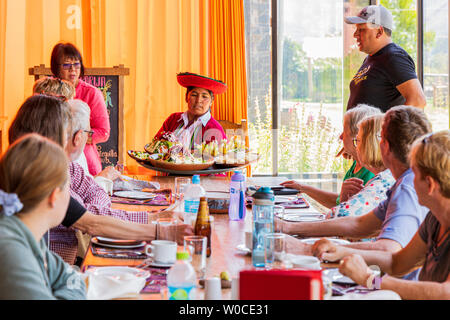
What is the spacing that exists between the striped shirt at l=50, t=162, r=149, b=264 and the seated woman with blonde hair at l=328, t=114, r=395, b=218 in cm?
90

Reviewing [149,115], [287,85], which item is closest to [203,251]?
[149,115]

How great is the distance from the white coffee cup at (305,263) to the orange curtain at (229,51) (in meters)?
4.19

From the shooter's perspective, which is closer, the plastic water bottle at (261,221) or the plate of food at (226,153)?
the plastic water bottle at (261,221)

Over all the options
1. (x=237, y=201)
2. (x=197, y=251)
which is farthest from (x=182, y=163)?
(x=197, y=251)

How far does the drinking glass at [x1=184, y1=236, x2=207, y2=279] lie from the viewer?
1678mm

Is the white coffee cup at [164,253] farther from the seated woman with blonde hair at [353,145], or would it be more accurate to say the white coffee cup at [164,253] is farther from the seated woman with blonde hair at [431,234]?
the seated woman with blonde hair at [353,145]

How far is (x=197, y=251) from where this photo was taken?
168cm

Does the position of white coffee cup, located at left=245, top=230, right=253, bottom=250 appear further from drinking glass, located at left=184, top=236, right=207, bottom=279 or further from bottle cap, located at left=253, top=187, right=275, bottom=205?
drinking glass, located at left=184, top=236, right=207, bottom=279

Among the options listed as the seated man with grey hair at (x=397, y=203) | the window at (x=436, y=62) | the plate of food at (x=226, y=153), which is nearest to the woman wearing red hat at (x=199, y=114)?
the plate of food at (x=226, y=153)

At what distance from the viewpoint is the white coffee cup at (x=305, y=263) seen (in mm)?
1712

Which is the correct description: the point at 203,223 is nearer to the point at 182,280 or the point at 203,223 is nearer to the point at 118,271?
the point at 118,271

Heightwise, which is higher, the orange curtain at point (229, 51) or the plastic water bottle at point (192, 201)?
the orange curtain at point (229, 51)
